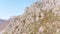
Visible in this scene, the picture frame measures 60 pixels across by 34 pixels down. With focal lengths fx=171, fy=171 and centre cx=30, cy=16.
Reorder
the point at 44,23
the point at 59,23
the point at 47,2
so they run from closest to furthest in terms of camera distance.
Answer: the point at 59,23 → the point at 44,23 → the point at 47,2

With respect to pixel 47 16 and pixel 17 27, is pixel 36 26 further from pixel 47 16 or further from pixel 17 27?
pixel 17 27

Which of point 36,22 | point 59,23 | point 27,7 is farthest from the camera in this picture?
point 27,7

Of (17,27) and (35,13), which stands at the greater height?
(35,13)

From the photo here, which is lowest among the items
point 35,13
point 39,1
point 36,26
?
point 36,26

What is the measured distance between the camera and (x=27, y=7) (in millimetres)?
13383

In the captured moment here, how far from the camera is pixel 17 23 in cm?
1287

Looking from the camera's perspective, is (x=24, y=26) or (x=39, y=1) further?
(x=39, y=1)

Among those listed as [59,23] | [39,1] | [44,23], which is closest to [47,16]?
[44,23]

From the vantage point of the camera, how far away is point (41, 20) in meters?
10.9

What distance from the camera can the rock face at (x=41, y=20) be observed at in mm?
9806

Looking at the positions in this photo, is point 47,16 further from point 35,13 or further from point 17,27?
point 17,27

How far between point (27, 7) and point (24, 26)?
7.13 feet

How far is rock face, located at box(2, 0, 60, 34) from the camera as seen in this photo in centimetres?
981

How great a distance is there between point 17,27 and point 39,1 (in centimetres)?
252
